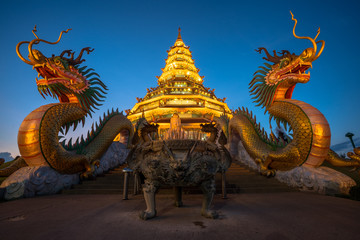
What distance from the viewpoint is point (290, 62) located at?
19.5 ft

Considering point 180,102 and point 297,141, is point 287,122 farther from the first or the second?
point 180,102

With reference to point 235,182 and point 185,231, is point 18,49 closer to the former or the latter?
point 185,231

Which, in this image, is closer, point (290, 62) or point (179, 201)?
point (179, 201)

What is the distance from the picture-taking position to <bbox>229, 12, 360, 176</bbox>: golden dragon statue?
4.84 meters

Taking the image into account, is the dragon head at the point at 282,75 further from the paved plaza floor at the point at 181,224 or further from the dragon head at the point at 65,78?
the dragon head at the point at 65,78

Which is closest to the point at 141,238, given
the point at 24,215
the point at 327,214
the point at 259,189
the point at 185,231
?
the point at 185,231

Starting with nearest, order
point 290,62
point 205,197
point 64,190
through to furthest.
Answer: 1. point 205,197
2. point 64,190
3. point 290,62

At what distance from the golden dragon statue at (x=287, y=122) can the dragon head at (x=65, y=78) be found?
619 centimetres

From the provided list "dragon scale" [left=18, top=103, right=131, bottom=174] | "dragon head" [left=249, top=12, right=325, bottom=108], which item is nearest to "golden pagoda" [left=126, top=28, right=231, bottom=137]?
"dragon head" [left=249, top=12, right=325, bottom=108]

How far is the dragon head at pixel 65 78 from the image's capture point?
507cm

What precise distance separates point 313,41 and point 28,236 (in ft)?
27.0

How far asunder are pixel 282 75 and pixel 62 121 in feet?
25.6

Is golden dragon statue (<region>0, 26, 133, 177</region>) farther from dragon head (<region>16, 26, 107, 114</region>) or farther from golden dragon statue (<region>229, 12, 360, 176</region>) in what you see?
golden dragon statue (<region>229, 12, 360, 176</region>)

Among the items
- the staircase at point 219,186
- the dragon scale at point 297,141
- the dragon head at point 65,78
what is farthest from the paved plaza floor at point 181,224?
the dragon head at point 65,78
